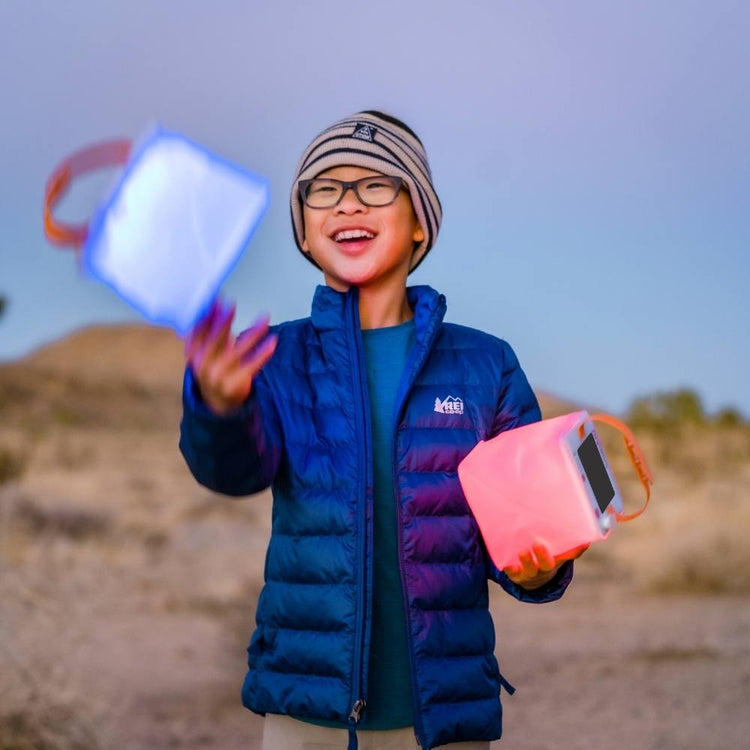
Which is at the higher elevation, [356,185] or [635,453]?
[356,185]

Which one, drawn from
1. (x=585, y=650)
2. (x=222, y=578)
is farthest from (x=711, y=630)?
(x=222, y=578)

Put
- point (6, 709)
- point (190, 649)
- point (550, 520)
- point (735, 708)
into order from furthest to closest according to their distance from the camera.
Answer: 1. point (190, 649)
2. point (735, 708)
3. point (6, 709)
4. point (550, 520)

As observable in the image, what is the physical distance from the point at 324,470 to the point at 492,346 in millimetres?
326

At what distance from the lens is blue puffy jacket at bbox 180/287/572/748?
54.0 inches

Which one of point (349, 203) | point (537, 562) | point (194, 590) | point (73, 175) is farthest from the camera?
point (194, 590)

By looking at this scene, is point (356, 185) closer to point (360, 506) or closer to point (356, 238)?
point (356, 238)

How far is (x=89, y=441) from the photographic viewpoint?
6004 mm

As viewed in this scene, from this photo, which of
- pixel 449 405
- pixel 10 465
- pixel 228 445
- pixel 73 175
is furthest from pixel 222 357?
pixel 10 465

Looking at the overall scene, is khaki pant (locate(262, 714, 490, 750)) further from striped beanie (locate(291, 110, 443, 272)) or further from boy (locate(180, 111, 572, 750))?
striped beanie (locate(291, 110, 443, 272))

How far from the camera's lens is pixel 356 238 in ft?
5.18

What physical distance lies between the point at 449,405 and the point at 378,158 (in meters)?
0.36

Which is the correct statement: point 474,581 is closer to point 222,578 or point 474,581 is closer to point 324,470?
point 324,470

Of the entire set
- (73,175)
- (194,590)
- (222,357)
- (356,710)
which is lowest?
(194,590)

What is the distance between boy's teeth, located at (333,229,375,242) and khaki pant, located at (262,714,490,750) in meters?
0.64
